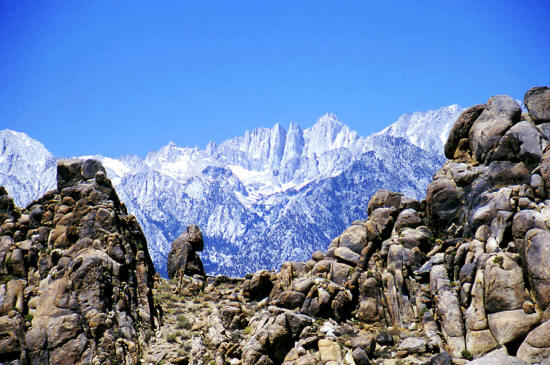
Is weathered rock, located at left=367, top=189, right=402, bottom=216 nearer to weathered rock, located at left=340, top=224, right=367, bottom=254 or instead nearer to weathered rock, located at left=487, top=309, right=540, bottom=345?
weathered rock, located at left=340, top=224, right=367, bottom=254

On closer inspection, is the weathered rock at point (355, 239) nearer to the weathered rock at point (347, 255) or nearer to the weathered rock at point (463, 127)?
the weathered rock at point (347, 255)

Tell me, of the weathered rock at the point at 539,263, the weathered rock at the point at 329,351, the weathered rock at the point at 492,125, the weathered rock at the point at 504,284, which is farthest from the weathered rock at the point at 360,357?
the weathered rock at the point at 492,125

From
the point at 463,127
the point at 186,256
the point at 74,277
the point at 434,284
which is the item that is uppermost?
the point at 463,127

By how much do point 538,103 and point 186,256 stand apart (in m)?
55.5

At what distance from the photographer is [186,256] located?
215 ft

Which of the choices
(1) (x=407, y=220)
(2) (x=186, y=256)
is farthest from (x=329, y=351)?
(2) (x=186, y=256)

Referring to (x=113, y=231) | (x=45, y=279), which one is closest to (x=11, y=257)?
(x=45, y=279)

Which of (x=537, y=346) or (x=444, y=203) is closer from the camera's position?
(x=537, y=346)

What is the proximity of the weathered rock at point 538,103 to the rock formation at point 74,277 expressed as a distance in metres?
50.5

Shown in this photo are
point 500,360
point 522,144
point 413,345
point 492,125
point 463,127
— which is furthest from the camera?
point 463,127

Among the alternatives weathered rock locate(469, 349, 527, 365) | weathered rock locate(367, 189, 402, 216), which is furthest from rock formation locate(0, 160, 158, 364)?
weathered rock locate(367, 189, 402, 216)

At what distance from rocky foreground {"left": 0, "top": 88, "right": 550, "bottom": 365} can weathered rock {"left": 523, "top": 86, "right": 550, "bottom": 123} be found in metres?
0.16

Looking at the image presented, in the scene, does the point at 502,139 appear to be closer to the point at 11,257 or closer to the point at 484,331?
the point at 484,331

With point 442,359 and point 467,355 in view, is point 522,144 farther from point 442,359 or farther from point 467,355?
point 442,359
